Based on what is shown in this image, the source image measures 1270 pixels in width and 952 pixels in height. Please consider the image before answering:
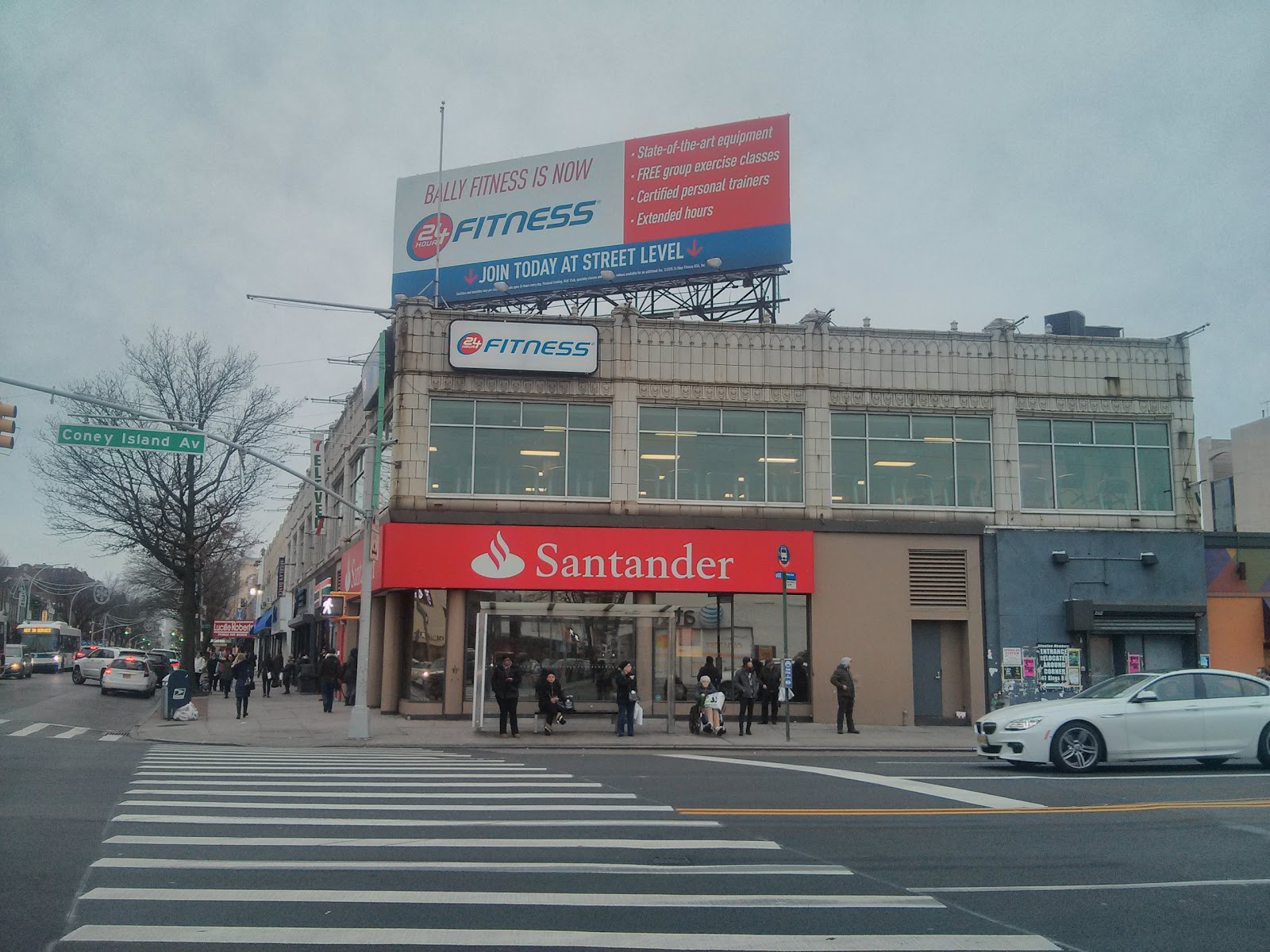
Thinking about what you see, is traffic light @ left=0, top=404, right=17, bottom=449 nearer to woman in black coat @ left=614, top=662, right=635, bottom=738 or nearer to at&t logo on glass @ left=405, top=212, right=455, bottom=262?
woman in black coat @ left=614, top=662, right=635, bottom=738

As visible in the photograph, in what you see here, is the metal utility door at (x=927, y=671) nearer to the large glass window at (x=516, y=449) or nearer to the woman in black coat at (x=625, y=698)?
the woman in black coat at (x=625, y=698)

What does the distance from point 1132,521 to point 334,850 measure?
84.8ft

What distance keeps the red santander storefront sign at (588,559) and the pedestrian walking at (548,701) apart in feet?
13.3

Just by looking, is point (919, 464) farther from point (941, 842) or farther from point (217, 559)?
point (217, 559)

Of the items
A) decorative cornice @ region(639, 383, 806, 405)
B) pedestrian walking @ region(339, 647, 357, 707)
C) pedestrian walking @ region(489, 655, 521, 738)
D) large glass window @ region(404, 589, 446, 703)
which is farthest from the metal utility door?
pedestrian walking @ region(339, 647, 357, 707)

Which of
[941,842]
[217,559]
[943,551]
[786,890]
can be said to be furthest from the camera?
[217,559]

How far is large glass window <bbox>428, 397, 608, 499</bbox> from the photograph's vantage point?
91.5ft

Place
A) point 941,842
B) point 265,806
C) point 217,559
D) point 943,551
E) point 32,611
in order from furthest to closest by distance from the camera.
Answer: point 32,611 → point 217,559 → point 943,551 → point 265,806 → point 941,842

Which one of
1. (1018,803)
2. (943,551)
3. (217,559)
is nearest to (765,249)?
(943,551)

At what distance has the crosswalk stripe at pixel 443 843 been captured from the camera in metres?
9.62

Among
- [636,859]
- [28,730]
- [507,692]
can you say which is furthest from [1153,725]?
[28,730]

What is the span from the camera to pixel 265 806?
11.8 metres

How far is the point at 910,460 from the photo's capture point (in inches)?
1145

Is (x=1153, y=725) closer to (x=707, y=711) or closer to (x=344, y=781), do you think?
(x=707, y=711)
